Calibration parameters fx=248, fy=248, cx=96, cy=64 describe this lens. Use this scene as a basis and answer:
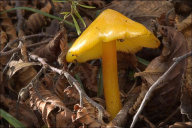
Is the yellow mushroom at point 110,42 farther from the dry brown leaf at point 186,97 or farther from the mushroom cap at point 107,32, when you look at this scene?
the dry brown leaf at point 186,97

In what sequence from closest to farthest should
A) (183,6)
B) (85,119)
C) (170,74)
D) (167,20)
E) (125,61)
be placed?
(85,119) → (170,74) → (167,20) → (125,61) → (183,6)

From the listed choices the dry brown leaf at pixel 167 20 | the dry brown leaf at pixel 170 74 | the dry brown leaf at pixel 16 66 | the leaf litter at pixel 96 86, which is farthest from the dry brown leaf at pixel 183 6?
the dry brown leaf at pixel 16 66

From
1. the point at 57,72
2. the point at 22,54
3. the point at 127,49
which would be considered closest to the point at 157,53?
the point at 127,49

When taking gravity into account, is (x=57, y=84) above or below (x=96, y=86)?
above

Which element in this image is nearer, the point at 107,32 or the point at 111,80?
the point at 107,32

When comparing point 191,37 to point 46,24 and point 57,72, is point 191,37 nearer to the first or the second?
point 57,72

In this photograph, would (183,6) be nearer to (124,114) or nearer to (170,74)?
(170,74)

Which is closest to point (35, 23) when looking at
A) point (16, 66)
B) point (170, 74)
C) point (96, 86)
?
point (16, 66)

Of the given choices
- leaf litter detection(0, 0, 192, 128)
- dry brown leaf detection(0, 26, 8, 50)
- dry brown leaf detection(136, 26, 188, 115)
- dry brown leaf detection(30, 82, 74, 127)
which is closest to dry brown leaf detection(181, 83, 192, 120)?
leaf litter detection(0, 0, 192, 128)
